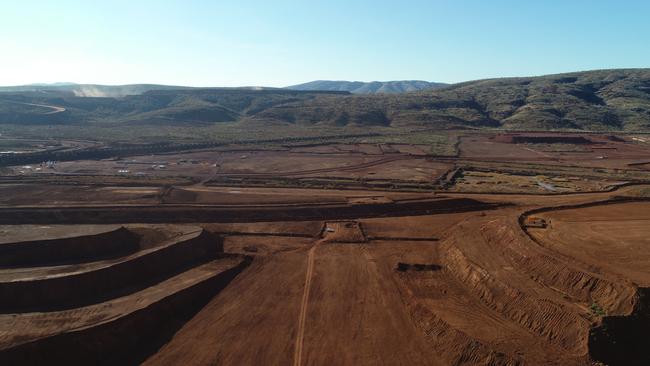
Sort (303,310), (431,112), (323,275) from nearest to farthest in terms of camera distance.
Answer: (303,310) < (323,275) < (431,112)

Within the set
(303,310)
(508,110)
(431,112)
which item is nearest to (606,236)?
(303,310)

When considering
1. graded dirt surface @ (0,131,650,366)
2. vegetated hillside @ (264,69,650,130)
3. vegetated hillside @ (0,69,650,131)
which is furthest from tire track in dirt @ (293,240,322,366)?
vegetated hillside @ (264,69,650,130)

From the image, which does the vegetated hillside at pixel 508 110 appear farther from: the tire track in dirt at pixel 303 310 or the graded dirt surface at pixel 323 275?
the tire track in dirt at pixel 303 310

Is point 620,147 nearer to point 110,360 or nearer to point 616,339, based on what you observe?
point 616,339

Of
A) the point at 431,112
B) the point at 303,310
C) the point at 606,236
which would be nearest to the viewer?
the point at 303,310

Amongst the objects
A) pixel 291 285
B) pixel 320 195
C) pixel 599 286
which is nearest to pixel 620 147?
pixel 320 195

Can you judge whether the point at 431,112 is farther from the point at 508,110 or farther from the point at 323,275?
the point at 323,275

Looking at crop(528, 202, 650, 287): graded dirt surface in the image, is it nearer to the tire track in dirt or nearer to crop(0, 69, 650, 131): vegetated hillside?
the tire track in dirt
